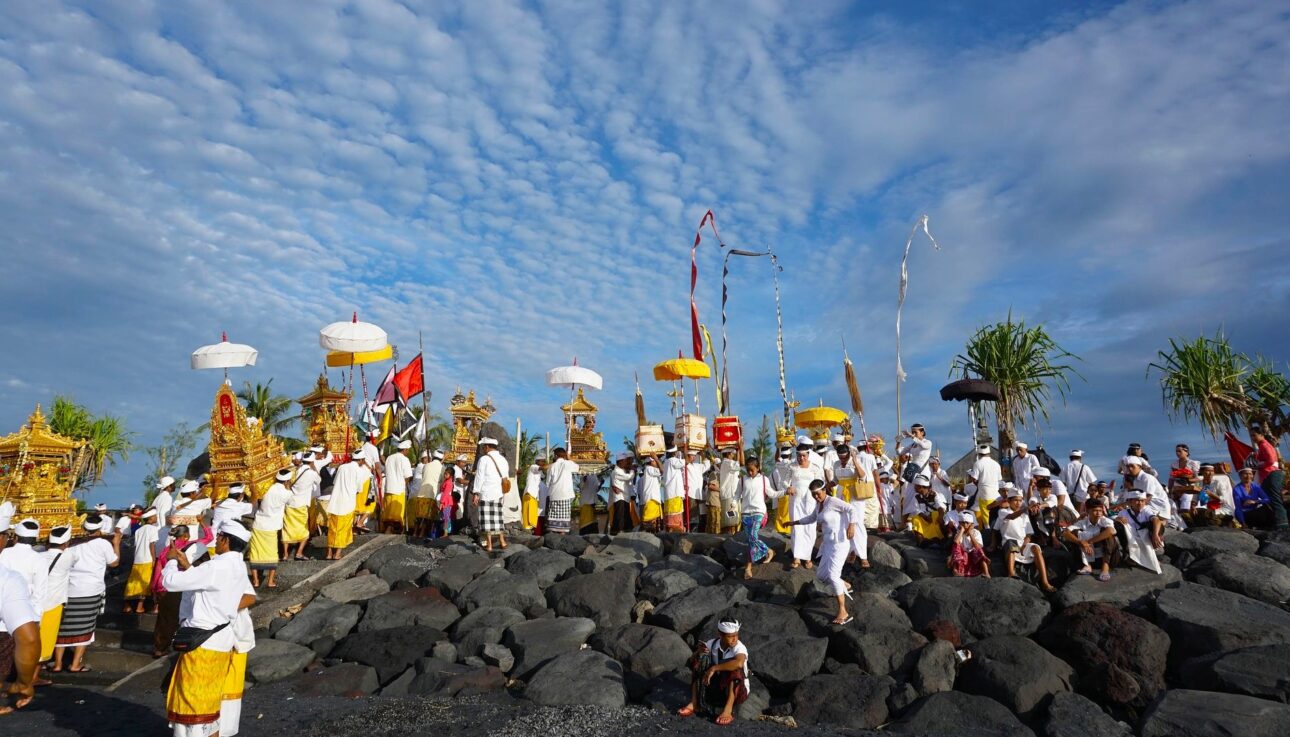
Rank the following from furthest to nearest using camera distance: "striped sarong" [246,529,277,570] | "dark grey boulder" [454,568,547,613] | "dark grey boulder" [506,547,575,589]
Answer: "dark grey boulder" [506,547,575,589] < "striped sarong" [246,529,277,570] < "dark grey boulder" [454,568,547,613]

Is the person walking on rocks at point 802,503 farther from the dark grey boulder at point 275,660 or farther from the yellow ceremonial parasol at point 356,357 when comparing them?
the yellow ceremonial parasol at point 356,357

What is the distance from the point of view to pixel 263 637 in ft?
35.9

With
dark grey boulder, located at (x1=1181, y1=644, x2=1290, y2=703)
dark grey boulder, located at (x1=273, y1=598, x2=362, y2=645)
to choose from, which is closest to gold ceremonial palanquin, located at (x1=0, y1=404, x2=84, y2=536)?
dark grey boulder, located at (x1=273, y1=598, x2=362, y2=645)

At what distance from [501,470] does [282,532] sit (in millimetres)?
3850

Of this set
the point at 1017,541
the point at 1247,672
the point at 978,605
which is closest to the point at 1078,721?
the point at 1247,672

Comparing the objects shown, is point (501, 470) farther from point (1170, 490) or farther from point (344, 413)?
point (1170, 490)

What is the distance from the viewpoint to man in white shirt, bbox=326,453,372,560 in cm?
1317

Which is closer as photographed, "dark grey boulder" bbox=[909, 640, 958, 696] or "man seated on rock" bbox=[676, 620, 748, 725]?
"man seated on rock" bbox=[676, 620, 748, 725]

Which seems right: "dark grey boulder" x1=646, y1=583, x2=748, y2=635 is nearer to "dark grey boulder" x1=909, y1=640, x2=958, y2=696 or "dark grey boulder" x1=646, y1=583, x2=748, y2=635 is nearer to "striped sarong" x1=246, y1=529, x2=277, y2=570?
"dark grey boulder" x1=909, y1=640, x2=958, y2=696

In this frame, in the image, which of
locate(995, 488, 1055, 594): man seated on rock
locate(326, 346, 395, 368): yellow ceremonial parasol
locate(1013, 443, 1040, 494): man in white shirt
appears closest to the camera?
locate(995, 488, 1055, 594): man seated on rock

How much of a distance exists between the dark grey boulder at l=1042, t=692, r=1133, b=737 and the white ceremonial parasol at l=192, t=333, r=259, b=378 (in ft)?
53.4

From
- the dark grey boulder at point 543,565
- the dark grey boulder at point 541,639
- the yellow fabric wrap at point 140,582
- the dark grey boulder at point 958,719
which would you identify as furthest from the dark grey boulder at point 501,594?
the dark grey boulder at point 958,719

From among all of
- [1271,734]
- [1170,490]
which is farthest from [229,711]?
[1170,490]

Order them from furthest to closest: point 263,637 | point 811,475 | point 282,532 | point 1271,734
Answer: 1. point 282,532
2. point 811,475
3. point 263,637
4. point 1271,734
